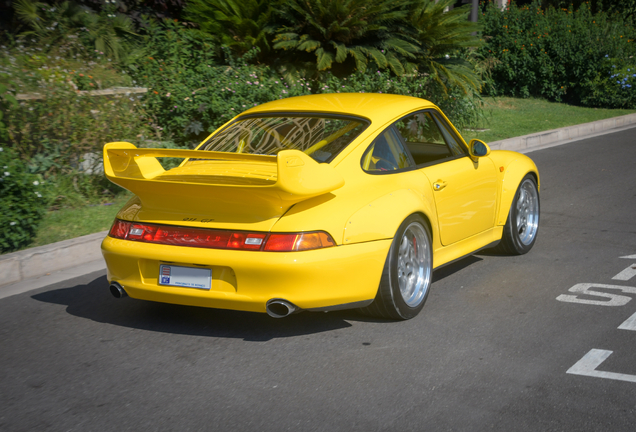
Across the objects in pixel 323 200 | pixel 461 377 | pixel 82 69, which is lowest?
pixel 461 377

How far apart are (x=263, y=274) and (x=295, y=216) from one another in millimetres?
367

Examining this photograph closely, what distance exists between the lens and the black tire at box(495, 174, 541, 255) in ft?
19.5

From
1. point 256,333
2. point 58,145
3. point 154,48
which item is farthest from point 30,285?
point 154,48

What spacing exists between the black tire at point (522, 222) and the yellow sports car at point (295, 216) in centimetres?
89

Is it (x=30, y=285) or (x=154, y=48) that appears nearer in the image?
(x=30, y=285)

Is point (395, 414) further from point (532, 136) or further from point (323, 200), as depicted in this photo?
point (532, 136)

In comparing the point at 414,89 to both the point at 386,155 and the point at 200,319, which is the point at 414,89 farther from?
the point at 200,319

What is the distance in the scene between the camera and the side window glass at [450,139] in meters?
5.44

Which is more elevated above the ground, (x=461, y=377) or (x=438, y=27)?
(x=438, y=27)

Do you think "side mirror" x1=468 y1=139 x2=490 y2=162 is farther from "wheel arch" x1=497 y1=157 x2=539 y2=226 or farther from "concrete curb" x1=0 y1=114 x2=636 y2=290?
"concrete curb" x1=0 y1=114 x2=636 y2=290

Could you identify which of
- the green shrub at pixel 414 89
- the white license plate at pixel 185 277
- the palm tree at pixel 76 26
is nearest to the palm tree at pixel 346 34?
the green shrub at pixel 414 89

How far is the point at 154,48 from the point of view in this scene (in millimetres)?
10508

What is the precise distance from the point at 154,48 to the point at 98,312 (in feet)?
21.4

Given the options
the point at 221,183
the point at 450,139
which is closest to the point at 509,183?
the point at 450,139
